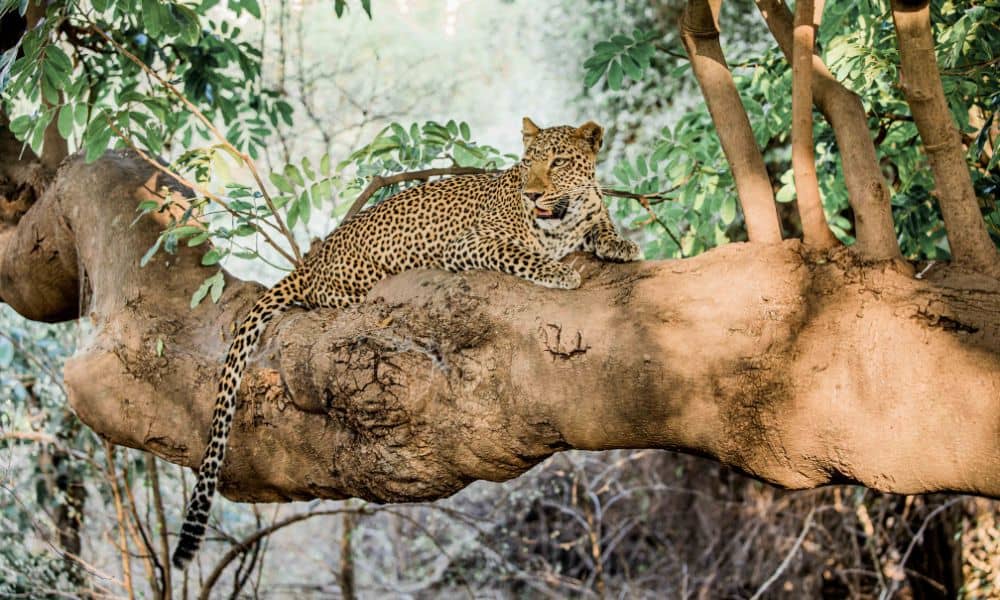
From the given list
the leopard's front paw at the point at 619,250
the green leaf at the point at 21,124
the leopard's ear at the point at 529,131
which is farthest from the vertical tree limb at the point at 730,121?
the green leaf at the point at 21,124

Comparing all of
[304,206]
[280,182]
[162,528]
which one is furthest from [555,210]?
[162,528]

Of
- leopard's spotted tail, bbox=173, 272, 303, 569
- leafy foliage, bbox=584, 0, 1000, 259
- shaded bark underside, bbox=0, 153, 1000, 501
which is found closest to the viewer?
shaded bark underside, bbox=0, 153, 1000, 501

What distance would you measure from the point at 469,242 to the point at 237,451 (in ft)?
4.13

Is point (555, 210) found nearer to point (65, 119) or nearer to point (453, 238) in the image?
point (453, 238)

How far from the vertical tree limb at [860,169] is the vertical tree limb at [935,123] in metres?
0.16

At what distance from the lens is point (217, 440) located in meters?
3.82

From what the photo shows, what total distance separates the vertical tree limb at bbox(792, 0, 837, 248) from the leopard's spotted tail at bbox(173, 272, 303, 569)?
2.14 meters

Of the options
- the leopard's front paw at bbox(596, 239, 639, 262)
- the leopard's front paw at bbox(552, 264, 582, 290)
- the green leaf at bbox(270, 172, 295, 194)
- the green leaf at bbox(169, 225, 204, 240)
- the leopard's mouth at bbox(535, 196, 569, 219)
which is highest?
the green leaf at bbox(270, 172, 295, 194)

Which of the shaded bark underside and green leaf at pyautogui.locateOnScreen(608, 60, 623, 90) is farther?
green leaf at pyautogui.locateOnScreen(608, 60, 623, 90)

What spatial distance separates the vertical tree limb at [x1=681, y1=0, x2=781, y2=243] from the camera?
3.16m

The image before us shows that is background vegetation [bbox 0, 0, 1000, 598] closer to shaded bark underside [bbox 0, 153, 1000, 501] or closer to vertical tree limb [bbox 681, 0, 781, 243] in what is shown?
shaded bark underside [bbox 0, 153, 1000, 501]

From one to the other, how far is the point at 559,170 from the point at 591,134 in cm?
30

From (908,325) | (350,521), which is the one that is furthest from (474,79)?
(908,325)

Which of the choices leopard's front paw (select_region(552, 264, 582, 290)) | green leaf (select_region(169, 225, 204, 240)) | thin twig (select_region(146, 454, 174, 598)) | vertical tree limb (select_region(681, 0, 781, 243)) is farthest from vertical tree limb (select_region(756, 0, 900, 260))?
thin twig (select_region(146, 454, 174, 598))
